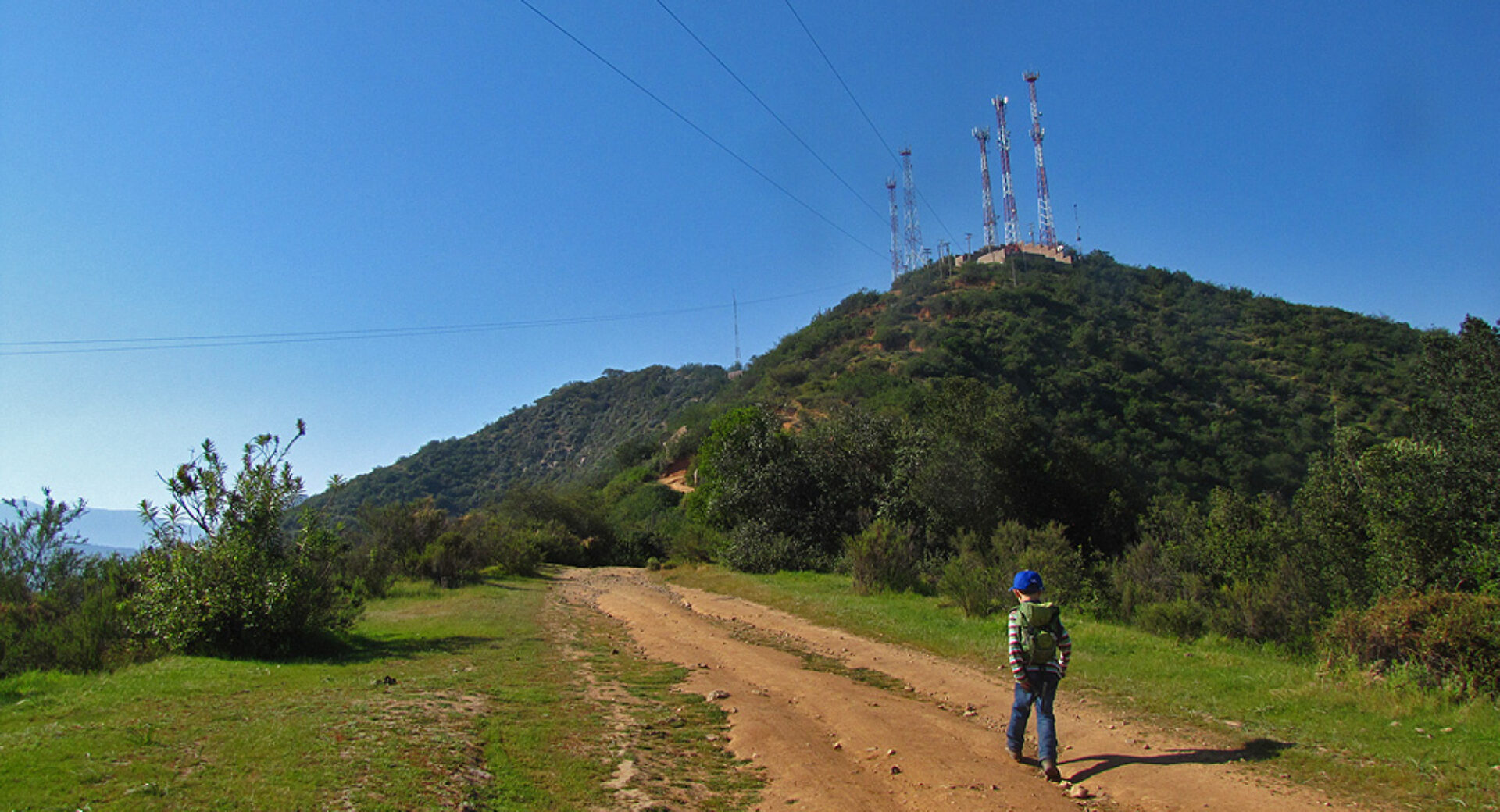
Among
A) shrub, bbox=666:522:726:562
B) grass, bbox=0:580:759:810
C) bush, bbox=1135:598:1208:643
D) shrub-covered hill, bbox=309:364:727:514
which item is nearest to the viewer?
grass, bbox=0:580:759:810

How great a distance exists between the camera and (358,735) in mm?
6457

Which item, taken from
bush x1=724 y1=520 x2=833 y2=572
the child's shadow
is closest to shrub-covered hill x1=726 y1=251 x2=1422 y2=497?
bush x1=724 y1=520 x2=833 y2=572

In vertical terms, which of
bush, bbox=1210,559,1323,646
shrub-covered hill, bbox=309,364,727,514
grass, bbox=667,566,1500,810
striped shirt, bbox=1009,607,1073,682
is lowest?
grass, bbox=667,566,1500,810

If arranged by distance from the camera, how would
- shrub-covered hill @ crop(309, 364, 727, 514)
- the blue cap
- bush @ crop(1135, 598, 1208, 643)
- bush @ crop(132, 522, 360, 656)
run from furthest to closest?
shrub-covered hill @ crop(309, 364, 727, 514), bush @ crop(1135, 598, 1208, 643), bush @ crop(132, 522, 360, 656), the blue cap

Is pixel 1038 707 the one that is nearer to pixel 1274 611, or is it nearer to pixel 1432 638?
pixel 1432 638

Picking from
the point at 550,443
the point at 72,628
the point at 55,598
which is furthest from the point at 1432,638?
the point at 550,443

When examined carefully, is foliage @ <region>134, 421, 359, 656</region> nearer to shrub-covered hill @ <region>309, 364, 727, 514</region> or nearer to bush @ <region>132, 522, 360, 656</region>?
bush @ <region>132, 522, 360, 656</region>

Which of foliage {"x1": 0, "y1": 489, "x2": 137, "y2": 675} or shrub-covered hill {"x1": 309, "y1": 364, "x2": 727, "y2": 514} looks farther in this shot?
shrub-covered hill {"x1": 309, "y1": 364, "x2": 727, "y2": 514}

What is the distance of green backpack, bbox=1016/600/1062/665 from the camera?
6.56m

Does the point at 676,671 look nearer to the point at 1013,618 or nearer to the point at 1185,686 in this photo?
the point at 1013,618

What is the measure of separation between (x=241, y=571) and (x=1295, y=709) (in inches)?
558

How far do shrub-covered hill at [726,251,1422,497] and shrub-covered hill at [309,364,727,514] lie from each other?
2580cm

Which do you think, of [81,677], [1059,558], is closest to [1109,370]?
[1059,558]

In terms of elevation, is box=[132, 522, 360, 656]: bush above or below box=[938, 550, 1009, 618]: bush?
above
